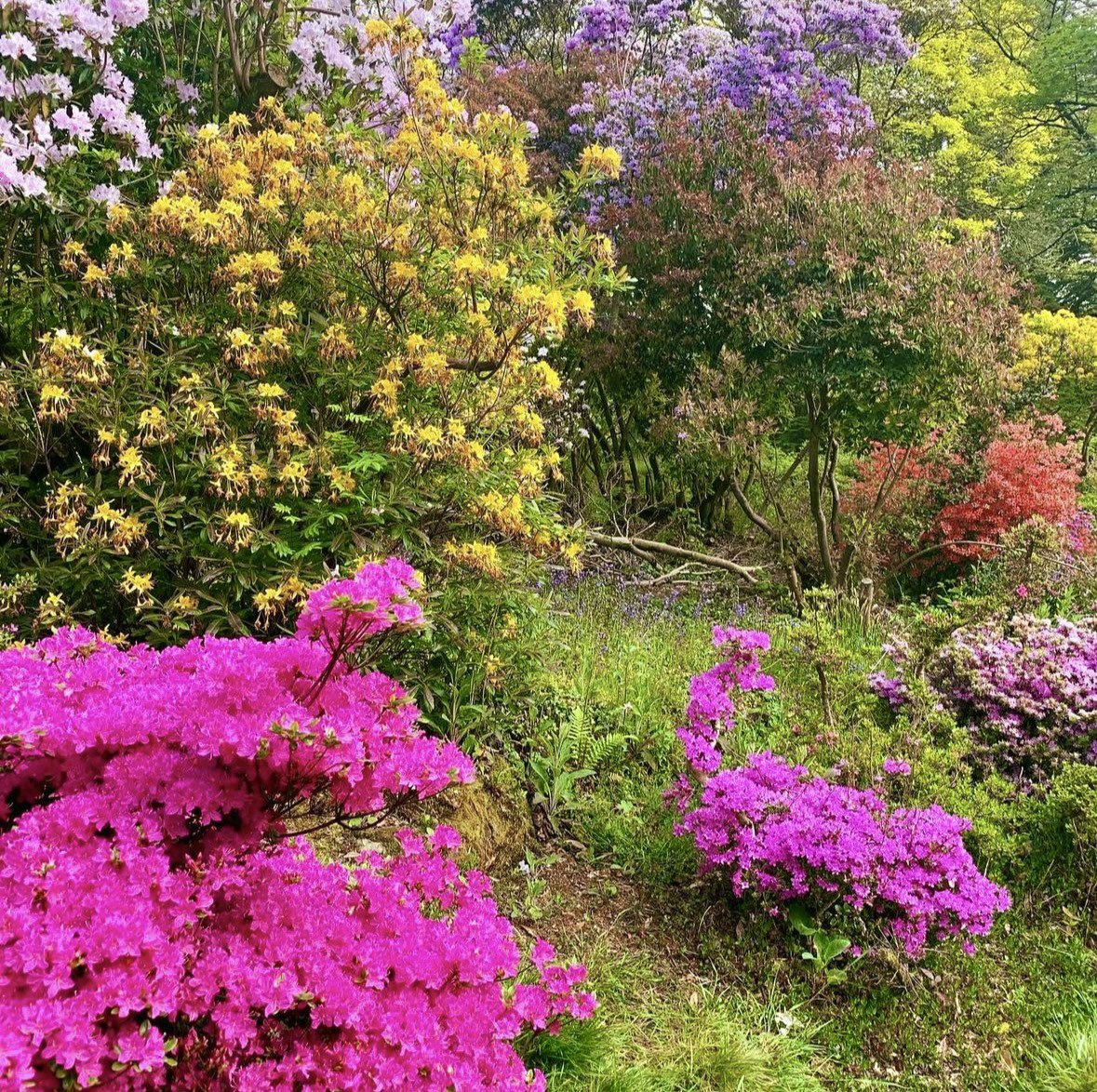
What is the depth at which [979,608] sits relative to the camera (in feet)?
13.9

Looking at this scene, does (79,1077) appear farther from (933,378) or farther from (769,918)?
(933,378)

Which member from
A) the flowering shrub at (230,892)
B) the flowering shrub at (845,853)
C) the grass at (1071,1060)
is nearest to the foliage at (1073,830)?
the flowering shrub at (845,853)

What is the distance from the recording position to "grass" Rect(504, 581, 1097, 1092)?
2.23 metres

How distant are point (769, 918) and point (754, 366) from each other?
15.0ft

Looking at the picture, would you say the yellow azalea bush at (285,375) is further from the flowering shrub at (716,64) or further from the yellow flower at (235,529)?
the flowering shrub at (716,64)

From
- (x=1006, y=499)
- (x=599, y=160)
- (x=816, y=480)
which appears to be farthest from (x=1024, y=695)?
(x=1006, y=499)

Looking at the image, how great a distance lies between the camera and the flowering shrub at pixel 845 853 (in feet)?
8.41

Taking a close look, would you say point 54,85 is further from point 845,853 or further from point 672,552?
point 672,552

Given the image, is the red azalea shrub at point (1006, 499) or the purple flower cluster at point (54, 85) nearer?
the purple flower cluster at point (54, 85)

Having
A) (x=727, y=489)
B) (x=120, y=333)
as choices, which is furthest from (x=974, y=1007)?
(x=727, y=489)

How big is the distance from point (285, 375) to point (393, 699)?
189 cm

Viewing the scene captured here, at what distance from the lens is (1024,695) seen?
3.69m

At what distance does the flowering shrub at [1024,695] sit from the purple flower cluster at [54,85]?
3.94m

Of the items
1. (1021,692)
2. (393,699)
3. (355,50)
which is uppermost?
(355,50)
